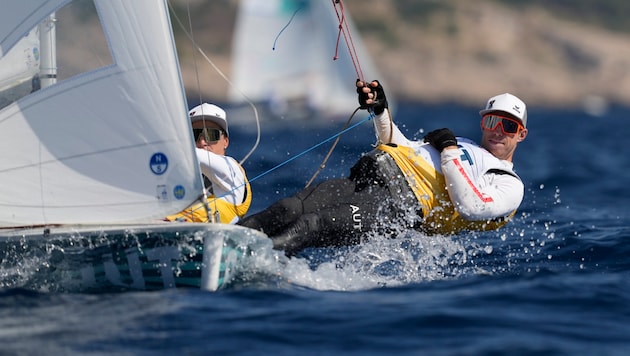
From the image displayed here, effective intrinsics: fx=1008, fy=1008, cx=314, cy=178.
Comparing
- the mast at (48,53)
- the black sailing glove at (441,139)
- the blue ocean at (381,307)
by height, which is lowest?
the blue ocean at (381,307)

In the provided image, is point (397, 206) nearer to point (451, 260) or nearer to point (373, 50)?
point (451, 260)

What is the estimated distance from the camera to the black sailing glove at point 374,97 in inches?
230

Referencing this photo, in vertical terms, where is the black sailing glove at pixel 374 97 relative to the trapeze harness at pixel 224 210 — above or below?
above

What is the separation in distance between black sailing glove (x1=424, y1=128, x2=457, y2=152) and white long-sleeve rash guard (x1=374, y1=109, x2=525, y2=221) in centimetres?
4

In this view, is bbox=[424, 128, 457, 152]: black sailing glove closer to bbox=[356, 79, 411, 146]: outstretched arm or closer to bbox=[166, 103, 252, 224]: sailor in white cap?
bbox=[356, 79, 411, 146]: outstretched arm

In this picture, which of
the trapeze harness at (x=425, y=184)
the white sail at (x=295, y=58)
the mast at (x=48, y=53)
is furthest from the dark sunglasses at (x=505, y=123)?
the white sail at (x=295, y=58)

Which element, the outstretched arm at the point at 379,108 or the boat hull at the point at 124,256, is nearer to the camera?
the boat hull at the point at 124,256

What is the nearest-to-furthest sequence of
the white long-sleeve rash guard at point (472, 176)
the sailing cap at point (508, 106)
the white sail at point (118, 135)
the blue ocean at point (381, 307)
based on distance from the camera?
1. the blue ocean at point (381, 307)
2. the white sail at point (118, 135)
3. the white long-sleeve rash guard at point (472, 176)
4. the sailing cap at point (508, 106)

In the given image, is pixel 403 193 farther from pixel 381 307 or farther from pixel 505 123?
pixel 381 307

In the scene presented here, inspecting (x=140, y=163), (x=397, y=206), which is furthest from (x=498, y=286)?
(x=140, y=163)

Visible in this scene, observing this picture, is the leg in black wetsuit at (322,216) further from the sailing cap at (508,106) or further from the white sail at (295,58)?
the white sail at (295,58)

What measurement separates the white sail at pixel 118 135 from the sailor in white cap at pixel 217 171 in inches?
22.7

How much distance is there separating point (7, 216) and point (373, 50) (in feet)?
176

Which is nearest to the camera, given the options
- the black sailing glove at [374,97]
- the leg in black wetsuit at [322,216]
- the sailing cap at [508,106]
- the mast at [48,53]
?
the mast at [48,53]
